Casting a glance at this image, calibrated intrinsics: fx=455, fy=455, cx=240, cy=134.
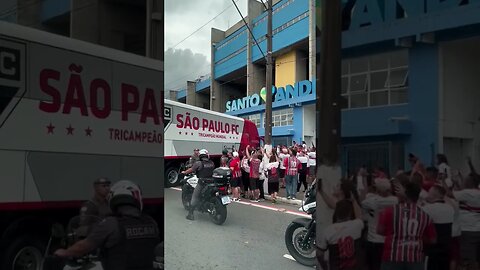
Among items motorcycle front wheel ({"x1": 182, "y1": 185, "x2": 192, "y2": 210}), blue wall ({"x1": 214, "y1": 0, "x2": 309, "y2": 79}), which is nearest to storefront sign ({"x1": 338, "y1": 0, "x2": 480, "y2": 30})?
blue wall ({"x1": 214, "y1": 0, "x2": 309, "y2": 79})

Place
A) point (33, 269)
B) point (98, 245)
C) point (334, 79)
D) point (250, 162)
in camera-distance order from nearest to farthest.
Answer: point (33, 269) → point (98, 245) → point (334, 79) → point (250, 162)

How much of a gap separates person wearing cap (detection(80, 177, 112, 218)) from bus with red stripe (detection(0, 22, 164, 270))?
12 millimetres

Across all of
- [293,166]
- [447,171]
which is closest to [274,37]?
[447,171]

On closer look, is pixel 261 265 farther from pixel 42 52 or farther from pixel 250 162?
pixel 42 52

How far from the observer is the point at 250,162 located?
1.95 m

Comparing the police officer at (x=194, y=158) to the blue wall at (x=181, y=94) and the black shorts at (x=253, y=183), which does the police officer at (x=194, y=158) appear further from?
the black shorts at (x=253, y=183)

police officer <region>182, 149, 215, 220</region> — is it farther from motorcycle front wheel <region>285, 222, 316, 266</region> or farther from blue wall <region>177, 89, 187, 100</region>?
motorcycle front wheel <region>285, 222, 316, 266</region>

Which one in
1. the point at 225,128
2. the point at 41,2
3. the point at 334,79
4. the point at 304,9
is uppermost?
the point at 304,9

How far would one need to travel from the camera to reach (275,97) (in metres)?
1.57

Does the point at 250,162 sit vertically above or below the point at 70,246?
above

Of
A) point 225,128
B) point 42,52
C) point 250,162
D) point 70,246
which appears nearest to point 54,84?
point 42,52

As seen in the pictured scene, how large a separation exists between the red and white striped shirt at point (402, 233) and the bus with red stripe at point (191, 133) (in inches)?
19.8

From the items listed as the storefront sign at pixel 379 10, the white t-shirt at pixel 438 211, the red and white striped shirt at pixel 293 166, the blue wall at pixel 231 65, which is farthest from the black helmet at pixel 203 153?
the red and white striped shirt at pixel 293 166

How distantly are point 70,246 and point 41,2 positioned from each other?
48cm
